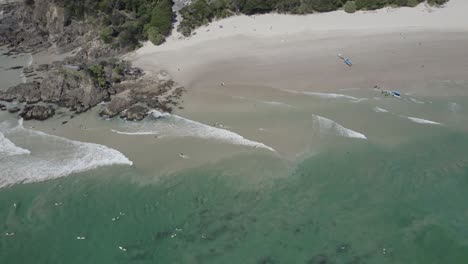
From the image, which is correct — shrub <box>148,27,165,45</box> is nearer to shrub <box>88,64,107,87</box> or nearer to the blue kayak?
shrub <box>88,64,107,87</box>

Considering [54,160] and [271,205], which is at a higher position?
[54,160]

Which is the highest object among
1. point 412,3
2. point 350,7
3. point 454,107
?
point 412,3

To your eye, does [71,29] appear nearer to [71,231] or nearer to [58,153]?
[58,153]

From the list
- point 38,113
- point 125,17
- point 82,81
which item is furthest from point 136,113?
point 125,17

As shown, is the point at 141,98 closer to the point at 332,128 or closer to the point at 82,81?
the point at 82,81

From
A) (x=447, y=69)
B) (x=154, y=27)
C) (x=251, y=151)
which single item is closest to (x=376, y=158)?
(x=251, y=151)
